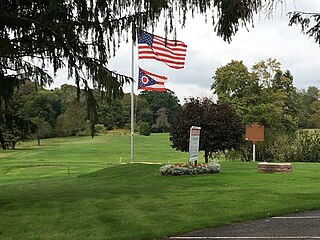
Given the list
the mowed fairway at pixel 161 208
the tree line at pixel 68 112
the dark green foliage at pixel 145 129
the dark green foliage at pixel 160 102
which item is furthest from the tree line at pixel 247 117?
the dark green foliage at pixel 160 102

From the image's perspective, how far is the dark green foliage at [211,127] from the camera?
23.5 metres

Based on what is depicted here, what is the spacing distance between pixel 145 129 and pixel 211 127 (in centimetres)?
5507

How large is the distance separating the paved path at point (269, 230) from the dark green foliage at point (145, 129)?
69.2 m

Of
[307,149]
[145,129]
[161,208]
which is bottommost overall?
[161,208]

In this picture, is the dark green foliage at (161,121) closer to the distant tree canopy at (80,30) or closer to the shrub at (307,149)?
the shrub at (307,149)

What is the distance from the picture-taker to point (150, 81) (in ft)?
77.5

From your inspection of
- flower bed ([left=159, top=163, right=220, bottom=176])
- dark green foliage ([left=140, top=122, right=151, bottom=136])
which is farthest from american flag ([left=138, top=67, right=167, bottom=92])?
dark green foliage ([left=140, top=122, right=151, bottom=136])

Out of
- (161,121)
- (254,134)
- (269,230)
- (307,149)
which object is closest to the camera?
(269,230)

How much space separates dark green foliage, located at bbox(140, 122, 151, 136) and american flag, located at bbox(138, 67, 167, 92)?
53.7 meters

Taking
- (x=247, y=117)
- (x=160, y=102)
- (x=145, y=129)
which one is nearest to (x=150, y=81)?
(x=247, y=117)

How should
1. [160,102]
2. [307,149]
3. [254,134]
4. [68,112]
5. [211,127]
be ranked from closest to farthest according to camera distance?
[68,112] < [211,127] < [254,134] < [307,149] < [160,102]

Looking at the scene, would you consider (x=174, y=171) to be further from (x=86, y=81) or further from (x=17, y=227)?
(x=17, y=227)

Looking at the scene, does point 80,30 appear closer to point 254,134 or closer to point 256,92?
point 254,134

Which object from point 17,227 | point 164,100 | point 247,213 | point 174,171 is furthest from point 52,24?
point 164,100
